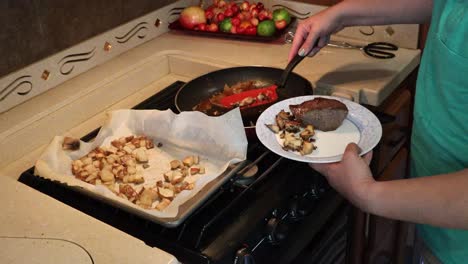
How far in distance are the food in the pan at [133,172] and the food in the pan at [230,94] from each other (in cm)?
17

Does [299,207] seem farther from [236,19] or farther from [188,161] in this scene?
[236,19]

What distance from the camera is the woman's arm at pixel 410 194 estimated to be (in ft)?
2.65

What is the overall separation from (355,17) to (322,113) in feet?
0.97

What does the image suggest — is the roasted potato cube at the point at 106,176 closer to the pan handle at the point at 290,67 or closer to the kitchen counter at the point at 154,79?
the kitchen counter at the point at 154,79

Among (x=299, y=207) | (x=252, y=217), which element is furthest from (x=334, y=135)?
(x=252, y=217)

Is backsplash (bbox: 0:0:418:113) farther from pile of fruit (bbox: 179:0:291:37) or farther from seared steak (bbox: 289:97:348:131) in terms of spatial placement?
seared steak (bbox: 289:97:348:131)

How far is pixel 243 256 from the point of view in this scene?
92 centimetres

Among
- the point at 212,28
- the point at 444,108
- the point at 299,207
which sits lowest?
the point at 299,207

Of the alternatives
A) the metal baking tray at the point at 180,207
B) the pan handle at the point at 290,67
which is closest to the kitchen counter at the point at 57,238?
the metal baking tray at the point at 180,207

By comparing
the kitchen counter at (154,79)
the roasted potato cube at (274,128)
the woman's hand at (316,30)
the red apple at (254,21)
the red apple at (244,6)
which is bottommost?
the kitchen counter at (154,79)

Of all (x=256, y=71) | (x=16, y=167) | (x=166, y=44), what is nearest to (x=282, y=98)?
(x=256, y=71)

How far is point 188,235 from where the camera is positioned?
0.92m

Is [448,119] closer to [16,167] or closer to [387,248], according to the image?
[387,248]

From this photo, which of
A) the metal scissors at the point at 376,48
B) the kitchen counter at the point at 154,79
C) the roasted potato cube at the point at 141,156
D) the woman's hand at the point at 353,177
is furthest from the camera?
the metal scissors at the point at 376,48
